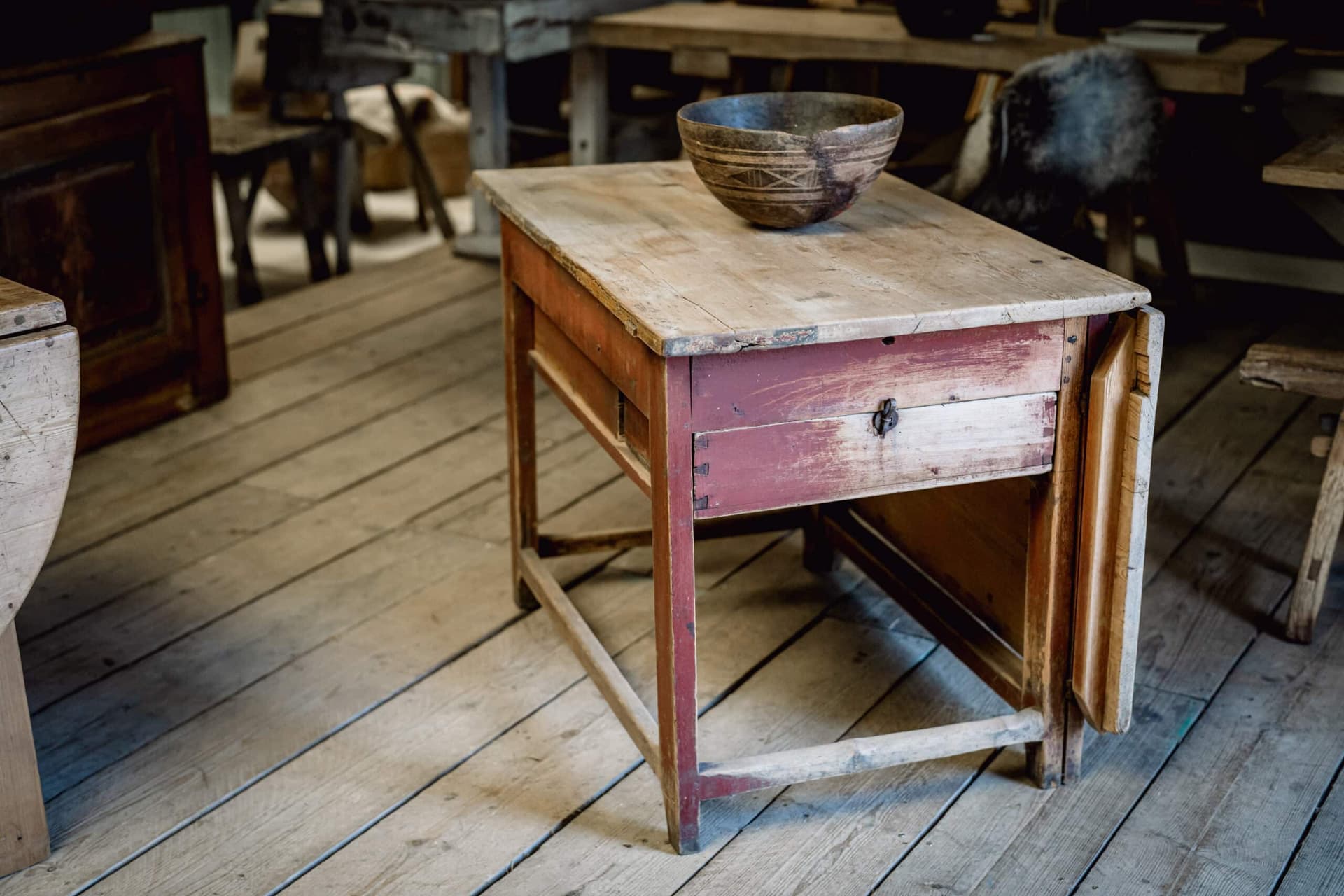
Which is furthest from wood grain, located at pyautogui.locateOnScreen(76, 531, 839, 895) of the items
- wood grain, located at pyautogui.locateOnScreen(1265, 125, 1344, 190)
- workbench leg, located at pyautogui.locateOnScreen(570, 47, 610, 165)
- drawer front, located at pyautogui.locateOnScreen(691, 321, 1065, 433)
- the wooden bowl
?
workbench leg, located at pyautogui.locateOnScreen(570, 47, 610, 165)

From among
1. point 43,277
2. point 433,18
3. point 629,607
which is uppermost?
point 433,18

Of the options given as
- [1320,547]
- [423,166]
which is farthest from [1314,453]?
[423,166]

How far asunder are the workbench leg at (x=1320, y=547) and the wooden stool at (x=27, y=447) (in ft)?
6.07

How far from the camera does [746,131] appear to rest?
1.88 m

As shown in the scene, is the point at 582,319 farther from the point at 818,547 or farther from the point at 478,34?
the point at 478,34

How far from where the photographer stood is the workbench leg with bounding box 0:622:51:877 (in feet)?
5.89

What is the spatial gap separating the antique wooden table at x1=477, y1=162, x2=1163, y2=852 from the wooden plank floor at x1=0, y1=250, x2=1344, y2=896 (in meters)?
0.11

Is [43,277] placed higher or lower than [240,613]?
higher

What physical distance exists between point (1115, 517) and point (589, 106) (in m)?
2.90

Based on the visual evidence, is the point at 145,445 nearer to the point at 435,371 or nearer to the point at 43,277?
the point at 43,277

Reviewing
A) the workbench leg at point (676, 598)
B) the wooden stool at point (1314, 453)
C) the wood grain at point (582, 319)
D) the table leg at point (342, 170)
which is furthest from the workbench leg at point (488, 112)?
the workbench leg at point (676, 598)

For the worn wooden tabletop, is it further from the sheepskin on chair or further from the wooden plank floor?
the sheepskin on chair

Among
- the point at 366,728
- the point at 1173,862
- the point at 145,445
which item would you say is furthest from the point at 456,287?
the point at 1173,862

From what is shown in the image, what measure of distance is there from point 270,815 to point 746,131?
1.10 meters
